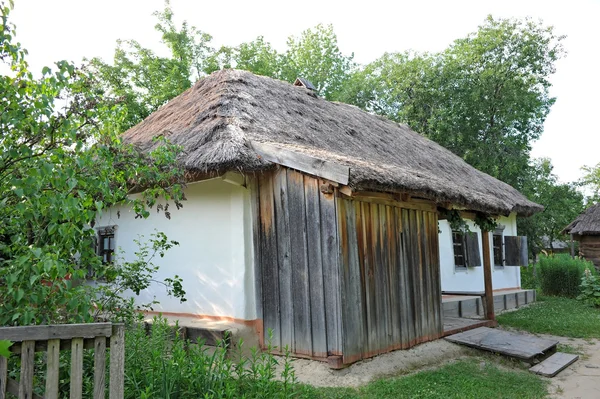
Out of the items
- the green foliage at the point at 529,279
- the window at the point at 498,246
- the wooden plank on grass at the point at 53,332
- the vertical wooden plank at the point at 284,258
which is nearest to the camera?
the wooden plank on grass at the point at 53,332

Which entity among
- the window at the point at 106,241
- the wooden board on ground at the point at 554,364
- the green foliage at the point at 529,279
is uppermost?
the window at the point at 106,241

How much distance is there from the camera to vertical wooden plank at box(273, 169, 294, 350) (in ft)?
18.9

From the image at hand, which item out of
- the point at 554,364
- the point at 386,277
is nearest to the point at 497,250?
the point at 554,364

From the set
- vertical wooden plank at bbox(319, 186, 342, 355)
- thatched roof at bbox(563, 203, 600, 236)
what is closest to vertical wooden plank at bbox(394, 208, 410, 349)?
vertical wooden plank at bbox(319, 186, 342, 355)

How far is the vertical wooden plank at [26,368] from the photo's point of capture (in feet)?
7.59

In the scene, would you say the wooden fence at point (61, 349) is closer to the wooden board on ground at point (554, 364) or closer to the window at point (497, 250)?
the wooden board on ground at point (554, 364)

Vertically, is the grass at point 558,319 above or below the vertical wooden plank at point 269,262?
below

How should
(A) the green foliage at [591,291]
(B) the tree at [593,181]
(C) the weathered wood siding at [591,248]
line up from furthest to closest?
(B) the tree at [593,181] → (C) the weathered wood siding at [591,248] → (A) the green foliage at [591,291]

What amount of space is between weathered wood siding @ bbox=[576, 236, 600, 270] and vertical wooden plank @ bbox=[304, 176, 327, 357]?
1693 cm

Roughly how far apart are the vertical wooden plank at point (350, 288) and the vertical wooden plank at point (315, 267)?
0.27m

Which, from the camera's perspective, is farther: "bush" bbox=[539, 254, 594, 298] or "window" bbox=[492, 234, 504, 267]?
"bush" bbox=[539, 254, 594, 298]

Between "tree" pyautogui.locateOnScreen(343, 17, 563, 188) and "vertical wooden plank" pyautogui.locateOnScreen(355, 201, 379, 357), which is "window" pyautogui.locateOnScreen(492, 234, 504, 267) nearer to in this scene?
"tree" pyautogui.locateOnScreen(343, 17, 563, 188)

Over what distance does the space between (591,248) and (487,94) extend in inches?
297

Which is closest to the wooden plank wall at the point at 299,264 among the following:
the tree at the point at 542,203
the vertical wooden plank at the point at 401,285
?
the vertical wooden plank at the point at 401,285
